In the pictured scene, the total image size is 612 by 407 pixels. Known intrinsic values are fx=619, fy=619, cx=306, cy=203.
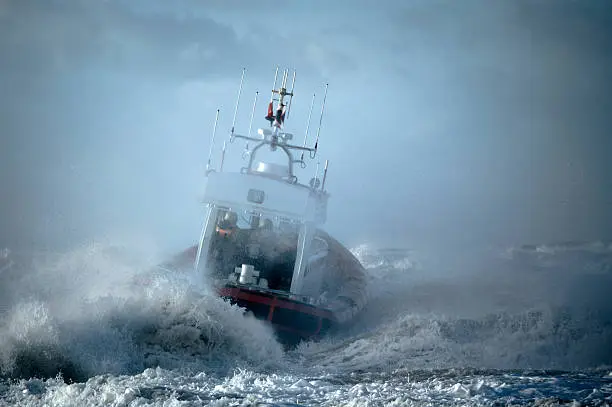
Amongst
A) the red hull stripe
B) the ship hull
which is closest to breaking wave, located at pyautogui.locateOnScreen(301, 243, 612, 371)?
the ship hull

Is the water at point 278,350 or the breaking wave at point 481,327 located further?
the breaking wave at point 481,327

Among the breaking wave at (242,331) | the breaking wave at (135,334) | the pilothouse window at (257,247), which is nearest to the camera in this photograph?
the breaking wave at (135,334)

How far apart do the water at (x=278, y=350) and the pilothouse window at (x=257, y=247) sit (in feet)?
5.73

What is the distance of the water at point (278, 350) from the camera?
729cm

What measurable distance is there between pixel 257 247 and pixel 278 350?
15.4 feet

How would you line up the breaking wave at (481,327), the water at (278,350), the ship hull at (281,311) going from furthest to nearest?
Result: the ship hull at (281,311), the breaking wave at (481,327), the water at (278,350)

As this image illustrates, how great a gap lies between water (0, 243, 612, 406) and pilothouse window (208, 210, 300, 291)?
1.75 m

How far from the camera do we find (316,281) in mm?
17188

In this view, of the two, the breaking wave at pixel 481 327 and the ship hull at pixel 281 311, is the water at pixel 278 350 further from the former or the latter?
the ship hull at pixel 281 311

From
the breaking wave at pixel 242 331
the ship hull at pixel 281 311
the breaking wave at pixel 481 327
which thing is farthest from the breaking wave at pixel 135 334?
the breaking wave at pixel 481 327

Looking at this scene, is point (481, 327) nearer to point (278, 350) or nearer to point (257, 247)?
point (278, 350)

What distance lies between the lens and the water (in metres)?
7.29

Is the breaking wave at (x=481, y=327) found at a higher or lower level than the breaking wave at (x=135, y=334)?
higher

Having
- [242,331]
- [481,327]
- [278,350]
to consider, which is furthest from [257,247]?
[481,327]
